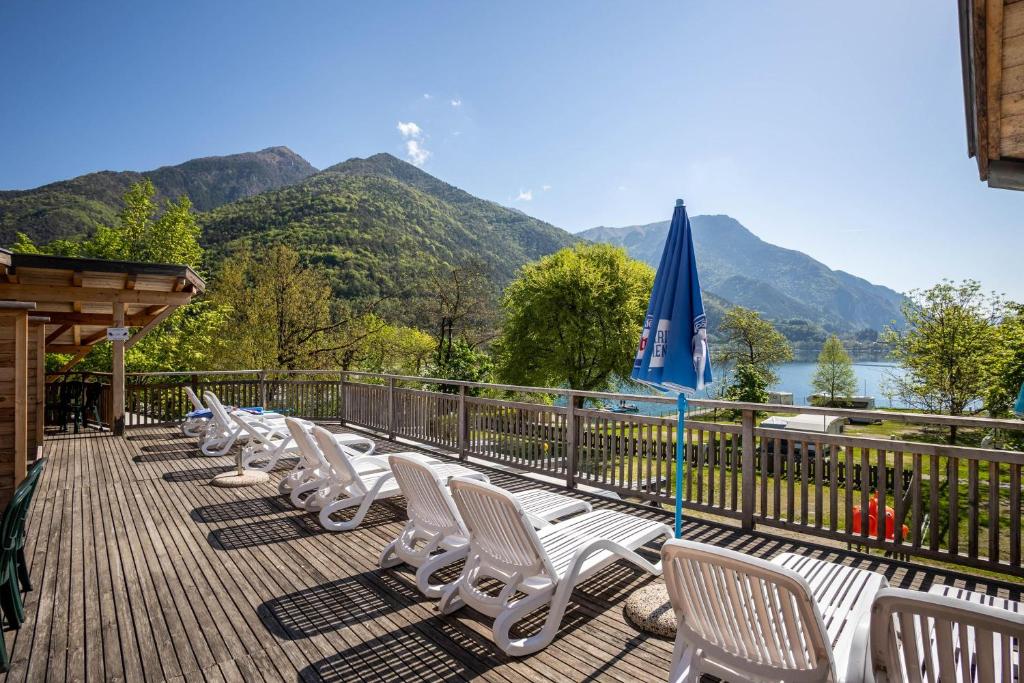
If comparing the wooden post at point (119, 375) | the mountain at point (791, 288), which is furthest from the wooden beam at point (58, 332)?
the mountain at point (791, 288)

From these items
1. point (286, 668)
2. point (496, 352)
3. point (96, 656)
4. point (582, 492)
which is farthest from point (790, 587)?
point (496, 352)

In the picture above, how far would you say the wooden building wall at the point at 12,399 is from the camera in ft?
12.6

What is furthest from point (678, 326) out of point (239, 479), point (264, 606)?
point (239, 479)

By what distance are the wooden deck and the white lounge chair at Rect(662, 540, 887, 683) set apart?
1.96ft

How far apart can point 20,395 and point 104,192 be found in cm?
5580

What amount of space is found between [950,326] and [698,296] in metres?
27.2

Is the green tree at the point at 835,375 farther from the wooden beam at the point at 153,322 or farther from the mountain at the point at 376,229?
the wooden beam at the point at 153,322

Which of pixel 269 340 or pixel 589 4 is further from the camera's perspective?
pixel 269 340

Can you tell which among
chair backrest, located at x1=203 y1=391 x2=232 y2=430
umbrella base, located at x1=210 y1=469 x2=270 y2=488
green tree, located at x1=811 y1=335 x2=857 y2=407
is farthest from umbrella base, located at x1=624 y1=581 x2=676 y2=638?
green tree, located at x1=811 y1=335 x2=857 y2=407

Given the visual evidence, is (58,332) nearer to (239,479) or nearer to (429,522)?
(239,479)

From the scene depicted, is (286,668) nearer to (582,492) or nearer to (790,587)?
(790,587)

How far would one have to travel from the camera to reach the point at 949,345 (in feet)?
75.2

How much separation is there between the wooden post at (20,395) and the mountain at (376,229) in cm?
2677

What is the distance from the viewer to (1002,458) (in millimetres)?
3402
